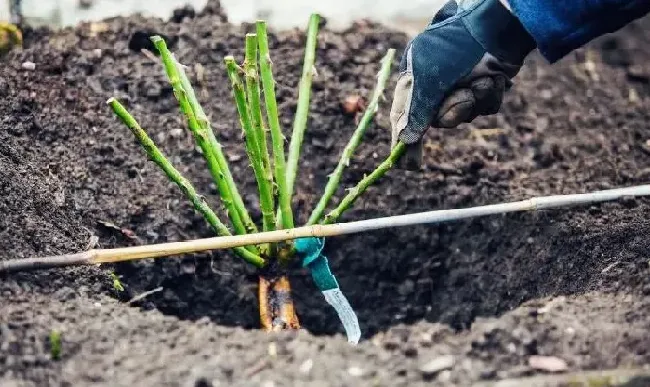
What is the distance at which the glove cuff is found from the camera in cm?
183

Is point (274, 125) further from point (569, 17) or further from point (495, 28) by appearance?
point (569, 17)

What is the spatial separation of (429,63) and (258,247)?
640mm

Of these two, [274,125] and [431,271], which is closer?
[274,125]

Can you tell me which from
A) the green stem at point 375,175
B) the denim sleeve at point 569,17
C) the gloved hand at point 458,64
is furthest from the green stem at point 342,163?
the denim sleeve at point 569,17

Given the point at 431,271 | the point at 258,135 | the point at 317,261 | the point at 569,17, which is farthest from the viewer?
the point at 431,271

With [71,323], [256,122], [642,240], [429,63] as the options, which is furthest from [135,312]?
[642,240]

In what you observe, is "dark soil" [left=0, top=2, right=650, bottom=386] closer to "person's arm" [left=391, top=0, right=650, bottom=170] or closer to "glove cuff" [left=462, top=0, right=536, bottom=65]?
"person's arm" [left=391, top=0, right=650, bottom=170]

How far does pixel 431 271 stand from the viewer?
7.50 feet

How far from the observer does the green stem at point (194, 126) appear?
1880 mm

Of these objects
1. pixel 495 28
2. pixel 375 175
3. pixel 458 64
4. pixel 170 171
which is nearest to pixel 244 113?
pixel 170 171

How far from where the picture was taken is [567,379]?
1420mm

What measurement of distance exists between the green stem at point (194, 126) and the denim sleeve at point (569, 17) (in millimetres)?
777

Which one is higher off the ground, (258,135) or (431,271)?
(258,135)

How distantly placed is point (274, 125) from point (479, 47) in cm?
52
